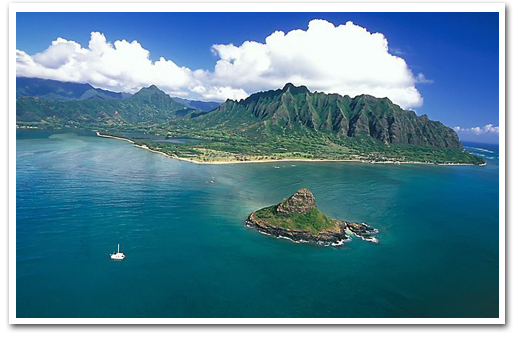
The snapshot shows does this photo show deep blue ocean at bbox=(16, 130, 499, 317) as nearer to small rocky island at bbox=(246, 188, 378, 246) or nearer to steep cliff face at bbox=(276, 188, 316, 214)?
small rocky island at bbox=(246, 188, 378, 246)

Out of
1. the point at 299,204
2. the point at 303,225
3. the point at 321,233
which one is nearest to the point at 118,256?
the point at 303,225

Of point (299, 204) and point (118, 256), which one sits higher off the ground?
point (299, 204)

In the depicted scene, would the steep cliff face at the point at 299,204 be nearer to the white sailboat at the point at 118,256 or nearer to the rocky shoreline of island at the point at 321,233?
the rocky shoreline of island at the point at 321,233

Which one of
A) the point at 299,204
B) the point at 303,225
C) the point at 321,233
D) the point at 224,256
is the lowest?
the point at 224,256

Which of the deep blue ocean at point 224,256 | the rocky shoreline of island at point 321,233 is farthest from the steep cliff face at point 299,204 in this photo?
the deep blue ocean at point 224,256

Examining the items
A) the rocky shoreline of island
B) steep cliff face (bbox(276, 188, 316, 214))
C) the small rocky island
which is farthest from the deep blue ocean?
steep cliff face (bbox(276, 188, 316, 214))

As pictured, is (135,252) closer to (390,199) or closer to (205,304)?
(205,304)

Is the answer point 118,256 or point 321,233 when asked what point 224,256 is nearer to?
point 118,256
